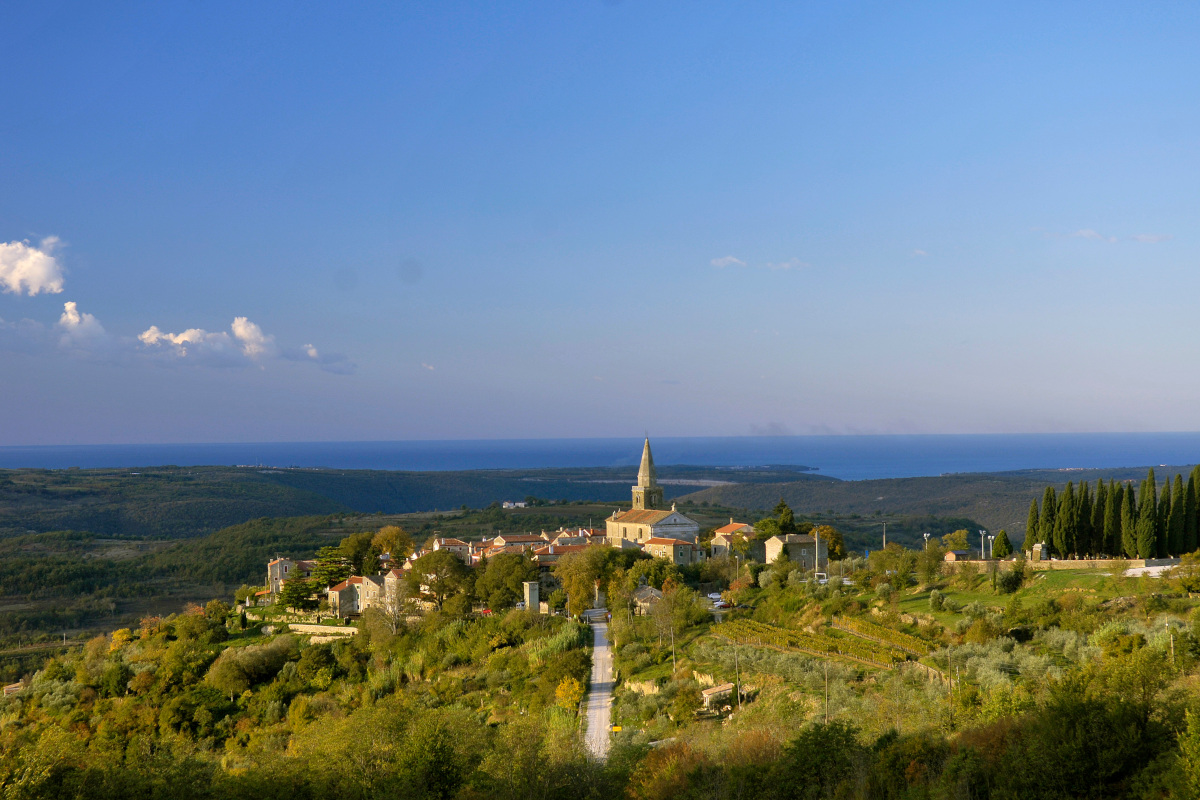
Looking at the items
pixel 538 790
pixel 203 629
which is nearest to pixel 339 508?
pixel 203 629

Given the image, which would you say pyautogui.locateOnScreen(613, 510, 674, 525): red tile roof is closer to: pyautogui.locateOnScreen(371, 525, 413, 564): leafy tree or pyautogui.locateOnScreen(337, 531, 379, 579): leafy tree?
pyautogui.locateOnScreen(371, 525, 413, 564): leafy tree

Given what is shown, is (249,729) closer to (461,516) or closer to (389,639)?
(389,639)

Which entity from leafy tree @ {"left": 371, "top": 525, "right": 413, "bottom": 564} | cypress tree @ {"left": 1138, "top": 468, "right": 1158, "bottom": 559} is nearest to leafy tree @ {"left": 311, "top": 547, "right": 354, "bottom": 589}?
leafy tree @ {"left": 371, "top": 525, "right": 413, "bottom": 564}

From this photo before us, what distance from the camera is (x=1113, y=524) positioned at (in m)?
32.5

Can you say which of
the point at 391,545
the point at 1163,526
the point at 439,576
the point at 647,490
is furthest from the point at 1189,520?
the point at 391,545

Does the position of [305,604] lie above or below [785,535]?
below

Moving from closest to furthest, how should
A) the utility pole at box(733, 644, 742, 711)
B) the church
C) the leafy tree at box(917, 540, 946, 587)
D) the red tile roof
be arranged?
the utility pole at box(733, 644, 742, 711), the leafy tree at box(917, 540, 946, 587), the church, the red tile roof

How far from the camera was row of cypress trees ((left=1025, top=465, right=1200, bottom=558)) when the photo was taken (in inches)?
1209

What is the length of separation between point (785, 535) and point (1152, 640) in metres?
24.7

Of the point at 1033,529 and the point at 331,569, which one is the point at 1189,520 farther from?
the point at 331,569

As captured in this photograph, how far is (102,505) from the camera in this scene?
4843 inches

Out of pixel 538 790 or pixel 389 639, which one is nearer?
pixel 538 790

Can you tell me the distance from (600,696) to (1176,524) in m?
20.2

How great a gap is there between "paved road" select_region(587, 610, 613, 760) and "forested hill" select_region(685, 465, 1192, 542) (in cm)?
5832
